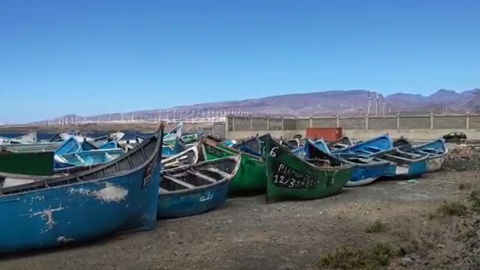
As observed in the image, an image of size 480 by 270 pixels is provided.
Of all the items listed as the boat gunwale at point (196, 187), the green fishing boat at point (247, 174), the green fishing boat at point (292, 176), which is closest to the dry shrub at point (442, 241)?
the green fishing boat at point (292, 176)

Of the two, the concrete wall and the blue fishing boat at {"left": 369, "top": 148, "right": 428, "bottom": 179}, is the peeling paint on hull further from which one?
the concrete wall

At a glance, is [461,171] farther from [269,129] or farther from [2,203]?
[269,129]

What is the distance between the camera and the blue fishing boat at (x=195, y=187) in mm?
9148

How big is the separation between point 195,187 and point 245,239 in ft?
7.06

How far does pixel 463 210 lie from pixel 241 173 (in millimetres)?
5106

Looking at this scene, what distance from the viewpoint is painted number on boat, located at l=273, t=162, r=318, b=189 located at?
10797mm

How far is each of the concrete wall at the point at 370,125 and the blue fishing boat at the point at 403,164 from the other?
24498mm

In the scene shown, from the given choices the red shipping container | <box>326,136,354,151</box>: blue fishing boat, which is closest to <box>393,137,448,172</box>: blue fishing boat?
<box>326,136,354,151</box>: blue fishing boat

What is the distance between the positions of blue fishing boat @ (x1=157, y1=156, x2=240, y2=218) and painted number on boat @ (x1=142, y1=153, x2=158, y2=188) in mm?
1213

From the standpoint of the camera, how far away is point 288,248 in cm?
714

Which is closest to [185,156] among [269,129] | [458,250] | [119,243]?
[119,243]

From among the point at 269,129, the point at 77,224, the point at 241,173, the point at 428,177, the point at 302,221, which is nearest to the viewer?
the point at 77,224

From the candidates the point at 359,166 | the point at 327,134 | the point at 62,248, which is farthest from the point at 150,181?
the point at 327,134

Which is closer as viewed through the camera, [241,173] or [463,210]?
[463,210]
